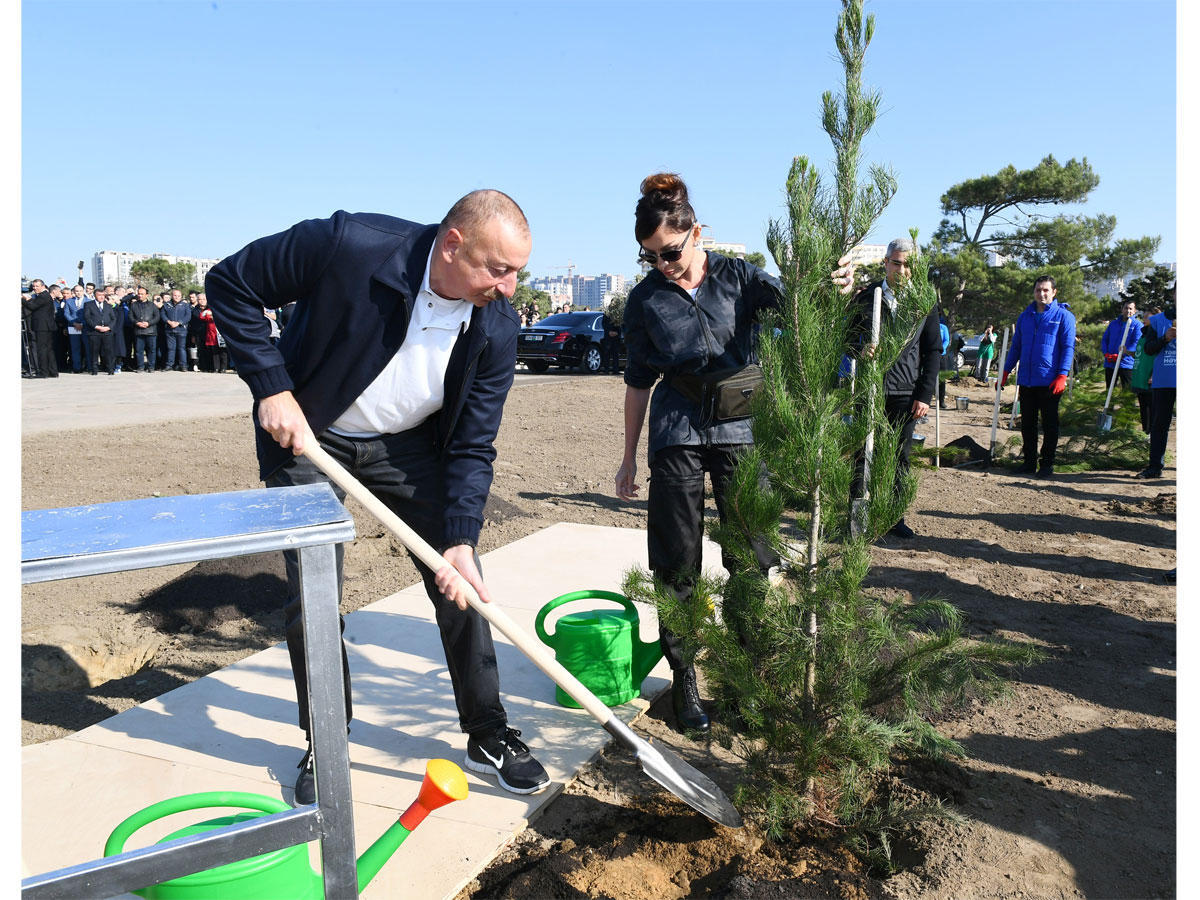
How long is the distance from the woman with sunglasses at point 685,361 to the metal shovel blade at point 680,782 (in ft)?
1.84

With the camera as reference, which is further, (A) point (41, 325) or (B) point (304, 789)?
(A) point (41, 325)

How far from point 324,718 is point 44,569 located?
0.53 meters

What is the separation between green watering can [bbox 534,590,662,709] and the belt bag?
0.82m

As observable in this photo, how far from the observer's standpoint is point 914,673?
238 cm

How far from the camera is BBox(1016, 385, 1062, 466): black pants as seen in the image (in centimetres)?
881

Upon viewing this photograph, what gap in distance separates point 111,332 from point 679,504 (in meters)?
18.0

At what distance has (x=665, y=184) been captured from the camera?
9.64 feet

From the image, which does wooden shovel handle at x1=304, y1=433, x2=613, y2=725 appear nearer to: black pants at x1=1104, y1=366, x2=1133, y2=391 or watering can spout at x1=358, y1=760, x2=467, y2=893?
watering can spout at x1=358, y1=760, x2=467, y2=893

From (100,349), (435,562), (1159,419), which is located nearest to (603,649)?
(435,562)

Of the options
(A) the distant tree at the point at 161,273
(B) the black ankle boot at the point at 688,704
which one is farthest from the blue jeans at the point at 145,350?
(A) the distant tree at the point at 161,273

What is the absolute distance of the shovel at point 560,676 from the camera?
2.39m

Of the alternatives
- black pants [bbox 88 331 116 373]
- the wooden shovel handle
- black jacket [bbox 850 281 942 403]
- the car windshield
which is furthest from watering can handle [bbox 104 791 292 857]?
the car windshield

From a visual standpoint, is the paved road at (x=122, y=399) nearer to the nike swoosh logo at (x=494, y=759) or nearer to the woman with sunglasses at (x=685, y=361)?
the nike swoosh logo at (x=494, y=759)

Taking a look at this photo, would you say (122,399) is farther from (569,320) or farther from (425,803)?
(425,803)
